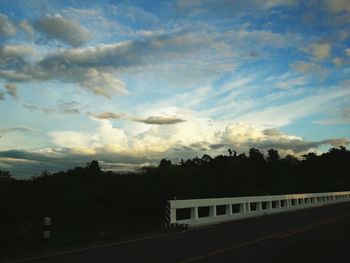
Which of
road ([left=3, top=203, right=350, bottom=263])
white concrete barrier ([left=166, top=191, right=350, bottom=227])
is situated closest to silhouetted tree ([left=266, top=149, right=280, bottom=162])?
white concrete barrier ([left=166, top=191, right=350, bottom=227])

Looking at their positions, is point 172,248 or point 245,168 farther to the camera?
point 245,168

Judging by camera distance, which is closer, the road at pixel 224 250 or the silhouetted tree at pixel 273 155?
the road at pixel 224 250

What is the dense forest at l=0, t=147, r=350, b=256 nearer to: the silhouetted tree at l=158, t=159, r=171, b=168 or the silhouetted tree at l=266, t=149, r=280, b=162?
the silhouetted tree at l=158, t=159, r=171, b=168

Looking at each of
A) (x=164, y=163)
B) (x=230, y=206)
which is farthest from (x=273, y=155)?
(x=230, y=206)

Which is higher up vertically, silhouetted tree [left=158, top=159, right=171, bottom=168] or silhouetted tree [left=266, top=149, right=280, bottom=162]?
silhouetted tree [left=266, top=149, right=280, bottom=162]

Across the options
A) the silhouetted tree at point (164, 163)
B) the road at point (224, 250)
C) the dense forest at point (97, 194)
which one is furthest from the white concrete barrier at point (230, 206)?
the silhouetted tree at point (164, 163)

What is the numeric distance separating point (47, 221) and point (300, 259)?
26.8ft

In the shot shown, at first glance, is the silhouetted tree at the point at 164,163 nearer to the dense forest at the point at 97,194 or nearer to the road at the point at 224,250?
the dense forest at the point at 97,194

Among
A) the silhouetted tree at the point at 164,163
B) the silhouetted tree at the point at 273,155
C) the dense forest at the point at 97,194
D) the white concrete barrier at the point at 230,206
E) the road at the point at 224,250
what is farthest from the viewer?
the silhouetted tree at the point at 273,155

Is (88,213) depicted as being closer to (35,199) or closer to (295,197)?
(35,199)

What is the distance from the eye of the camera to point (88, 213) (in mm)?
61375

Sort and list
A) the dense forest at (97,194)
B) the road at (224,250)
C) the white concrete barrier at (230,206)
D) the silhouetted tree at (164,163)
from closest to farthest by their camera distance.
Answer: the road at (224,250) → the white concrete barrier at (230,206) → the dense forest at (97,194) → the silhouetted tree at (164,163)

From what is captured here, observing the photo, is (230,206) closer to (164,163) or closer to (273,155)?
(164,163)

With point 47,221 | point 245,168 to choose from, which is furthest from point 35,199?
point 245,168
